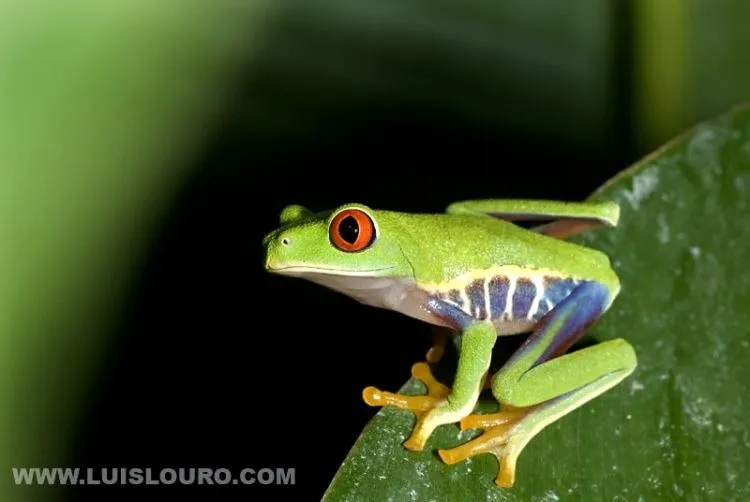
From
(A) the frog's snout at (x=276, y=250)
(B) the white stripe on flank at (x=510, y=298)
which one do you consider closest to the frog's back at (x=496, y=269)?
(B) the white stripe on flank at (x=510, y=298)

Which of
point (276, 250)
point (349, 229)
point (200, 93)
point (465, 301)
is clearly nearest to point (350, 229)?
point (349, 229)

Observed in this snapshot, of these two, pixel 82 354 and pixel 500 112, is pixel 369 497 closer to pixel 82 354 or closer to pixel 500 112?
pixel 82 354

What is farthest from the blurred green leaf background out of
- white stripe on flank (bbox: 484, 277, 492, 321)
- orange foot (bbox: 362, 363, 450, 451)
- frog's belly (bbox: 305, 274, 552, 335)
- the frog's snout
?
white stripe on flank (bbox: 484, 277, 492, 321)

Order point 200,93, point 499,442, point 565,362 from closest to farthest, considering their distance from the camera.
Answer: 1. point 499,442
2. point 565,362
3. point 200,93

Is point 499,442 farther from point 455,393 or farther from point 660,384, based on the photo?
point 660,384

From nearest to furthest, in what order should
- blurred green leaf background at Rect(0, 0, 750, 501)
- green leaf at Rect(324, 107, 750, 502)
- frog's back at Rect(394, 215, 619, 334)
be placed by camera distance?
green leaf at Rect(324, 107, 750, 502), blurred green leaf background at Rect(0, 0, 750, 501), frog's back at Rect(394, 215, 619, 334)

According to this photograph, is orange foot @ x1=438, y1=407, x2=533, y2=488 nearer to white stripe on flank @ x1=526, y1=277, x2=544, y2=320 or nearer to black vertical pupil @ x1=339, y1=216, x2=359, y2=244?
white stripe on flank @ x1=526, y1=277, x2=544, y2=320
